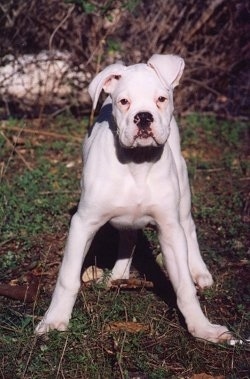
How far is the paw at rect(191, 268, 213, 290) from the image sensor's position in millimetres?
4863

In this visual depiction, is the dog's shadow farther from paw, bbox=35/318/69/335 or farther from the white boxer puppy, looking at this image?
paw, bbox=35/318/69/335

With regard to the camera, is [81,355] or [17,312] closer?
[81,355]

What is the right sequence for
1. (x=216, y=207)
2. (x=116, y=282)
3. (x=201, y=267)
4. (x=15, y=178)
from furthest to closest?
1. (x=15, y=178)
2. (x=216, y=207)
3. (x=201, y=267)
4. (x=116, y=282)

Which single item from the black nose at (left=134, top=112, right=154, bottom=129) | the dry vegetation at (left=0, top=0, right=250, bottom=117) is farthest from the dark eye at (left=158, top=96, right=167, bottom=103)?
the dry vegetation at (left=0, top=0, right=250, bottom=117)

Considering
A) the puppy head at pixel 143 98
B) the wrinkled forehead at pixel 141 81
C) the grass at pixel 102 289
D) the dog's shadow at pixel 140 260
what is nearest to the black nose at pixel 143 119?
the puppy head at pixel 143 98

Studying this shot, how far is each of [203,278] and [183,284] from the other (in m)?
0.76

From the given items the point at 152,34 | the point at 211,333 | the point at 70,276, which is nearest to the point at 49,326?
the point at 70,276

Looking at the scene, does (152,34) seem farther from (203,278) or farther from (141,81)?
(141,81)

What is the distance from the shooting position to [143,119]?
12.6 ft

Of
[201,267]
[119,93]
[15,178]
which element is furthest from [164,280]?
[15,178]

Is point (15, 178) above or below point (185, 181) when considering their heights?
below

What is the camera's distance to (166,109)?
4.05m

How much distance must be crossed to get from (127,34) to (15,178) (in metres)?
2.85

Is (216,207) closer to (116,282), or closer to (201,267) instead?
(201,267)
